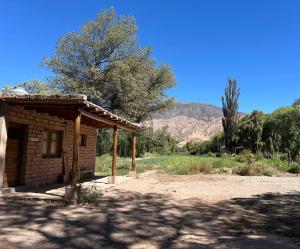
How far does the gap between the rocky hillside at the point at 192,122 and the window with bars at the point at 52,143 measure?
5691 centimetres

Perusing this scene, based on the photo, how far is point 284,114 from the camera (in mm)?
45531

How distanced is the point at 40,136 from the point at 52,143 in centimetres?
141

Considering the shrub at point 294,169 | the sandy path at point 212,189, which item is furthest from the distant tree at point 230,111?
the sandy path at point 212,189

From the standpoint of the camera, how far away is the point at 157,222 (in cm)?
789

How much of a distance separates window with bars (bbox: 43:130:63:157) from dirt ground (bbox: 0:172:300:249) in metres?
2.95

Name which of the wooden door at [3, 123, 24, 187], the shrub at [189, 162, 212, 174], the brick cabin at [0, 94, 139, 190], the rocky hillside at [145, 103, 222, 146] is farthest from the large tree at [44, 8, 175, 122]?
the rocky hillside at [145, 103, 222, 146]

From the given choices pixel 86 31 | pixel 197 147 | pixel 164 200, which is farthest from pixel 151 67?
pixel 197 147

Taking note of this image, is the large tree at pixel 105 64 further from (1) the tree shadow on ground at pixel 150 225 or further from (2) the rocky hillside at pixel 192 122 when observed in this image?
(2) the rocky hillside at pixel 192 122

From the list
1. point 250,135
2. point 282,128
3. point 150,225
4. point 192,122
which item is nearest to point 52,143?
point 150,225

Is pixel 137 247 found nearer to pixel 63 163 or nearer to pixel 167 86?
pixel 63 163

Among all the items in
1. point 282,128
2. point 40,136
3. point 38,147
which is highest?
point 282,128

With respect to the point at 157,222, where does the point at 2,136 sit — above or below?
above

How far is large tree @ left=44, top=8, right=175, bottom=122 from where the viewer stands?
27.5m

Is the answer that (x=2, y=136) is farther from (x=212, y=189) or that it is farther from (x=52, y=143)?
(x=212, y=189)
